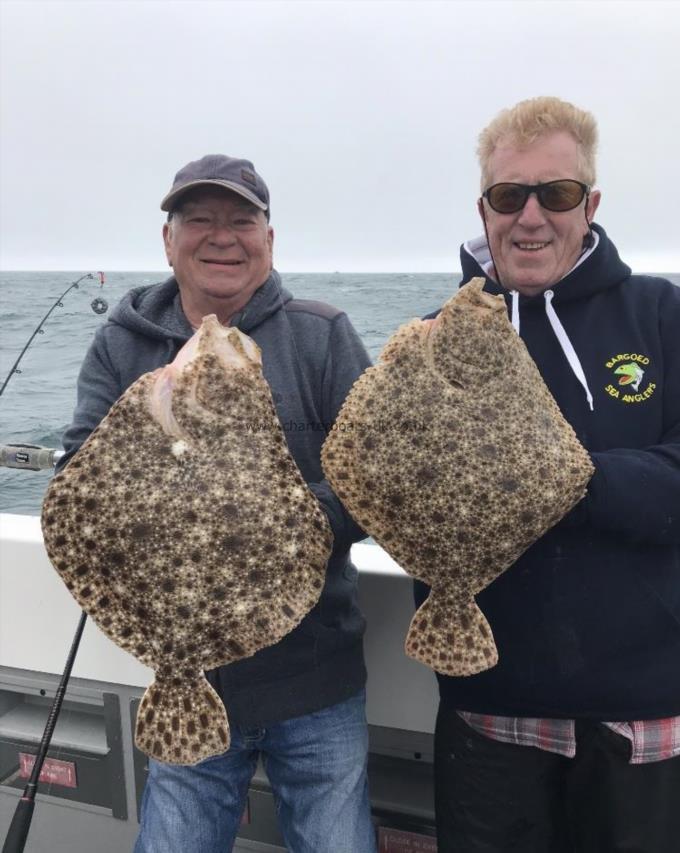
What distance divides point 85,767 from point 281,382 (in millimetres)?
2206

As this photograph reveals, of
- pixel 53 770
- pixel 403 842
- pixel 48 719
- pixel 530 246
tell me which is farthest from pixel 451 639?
pixel 53 770

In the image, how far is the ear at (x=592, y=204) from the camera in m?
2.17

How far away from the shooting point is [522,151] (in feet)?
6.72

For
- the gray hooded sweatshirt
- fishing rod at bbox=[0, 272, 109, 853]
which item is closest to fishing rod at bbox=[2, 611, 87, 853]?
fishing rod at bbox=[0, 272, 109, 853]

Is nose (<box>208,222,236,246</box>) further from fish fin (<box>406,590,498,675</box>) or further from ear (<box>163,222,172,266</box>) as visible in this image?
fish fin (<box>406,590,498,675</box>)

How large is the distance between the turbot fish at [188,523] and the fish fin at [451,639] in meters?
0.35

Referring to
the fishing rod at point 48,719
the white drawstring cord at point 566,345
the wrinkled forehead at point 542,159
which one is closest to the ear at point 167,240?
the fishing rod at point 48,719

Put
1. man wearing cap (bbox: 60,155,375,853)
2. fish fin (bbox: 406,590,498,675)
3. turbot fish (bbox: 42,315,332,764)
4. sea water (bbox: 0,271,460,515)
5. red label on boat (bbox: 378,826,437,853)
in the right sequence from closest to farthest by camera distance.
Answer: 1. turbot fish (bbox: 42,315,332,764)
2. fish fin (bbox: 406,590,498,675)
3. man wearing cap (bbox: 60,155,375,853)
4. red label on boat (bbox: 378,826,437,853)
5. sea water (bbox: 0,271,460,515)

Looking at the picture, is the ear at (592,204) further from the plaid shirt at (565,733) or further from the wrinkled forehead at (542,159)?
the plaid shirt at (565,733)

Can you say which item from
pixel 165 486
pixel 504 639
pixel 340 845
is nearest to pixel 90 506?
pixel 165 486

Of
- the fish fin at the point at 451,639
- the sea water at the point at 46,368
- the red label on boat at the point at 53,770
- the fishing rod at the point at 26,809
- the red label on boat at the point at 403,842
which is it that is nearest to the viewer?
the fish fin at the point at 451,639

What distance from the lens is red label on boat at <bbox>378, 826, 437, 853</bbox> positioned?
9.78 feet

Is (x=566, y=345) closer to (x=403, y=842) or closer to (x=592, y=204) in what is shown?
(x=592, y=204)

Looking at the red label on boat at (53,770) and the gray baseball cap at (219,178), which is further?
the red label on boat at (53,770)
